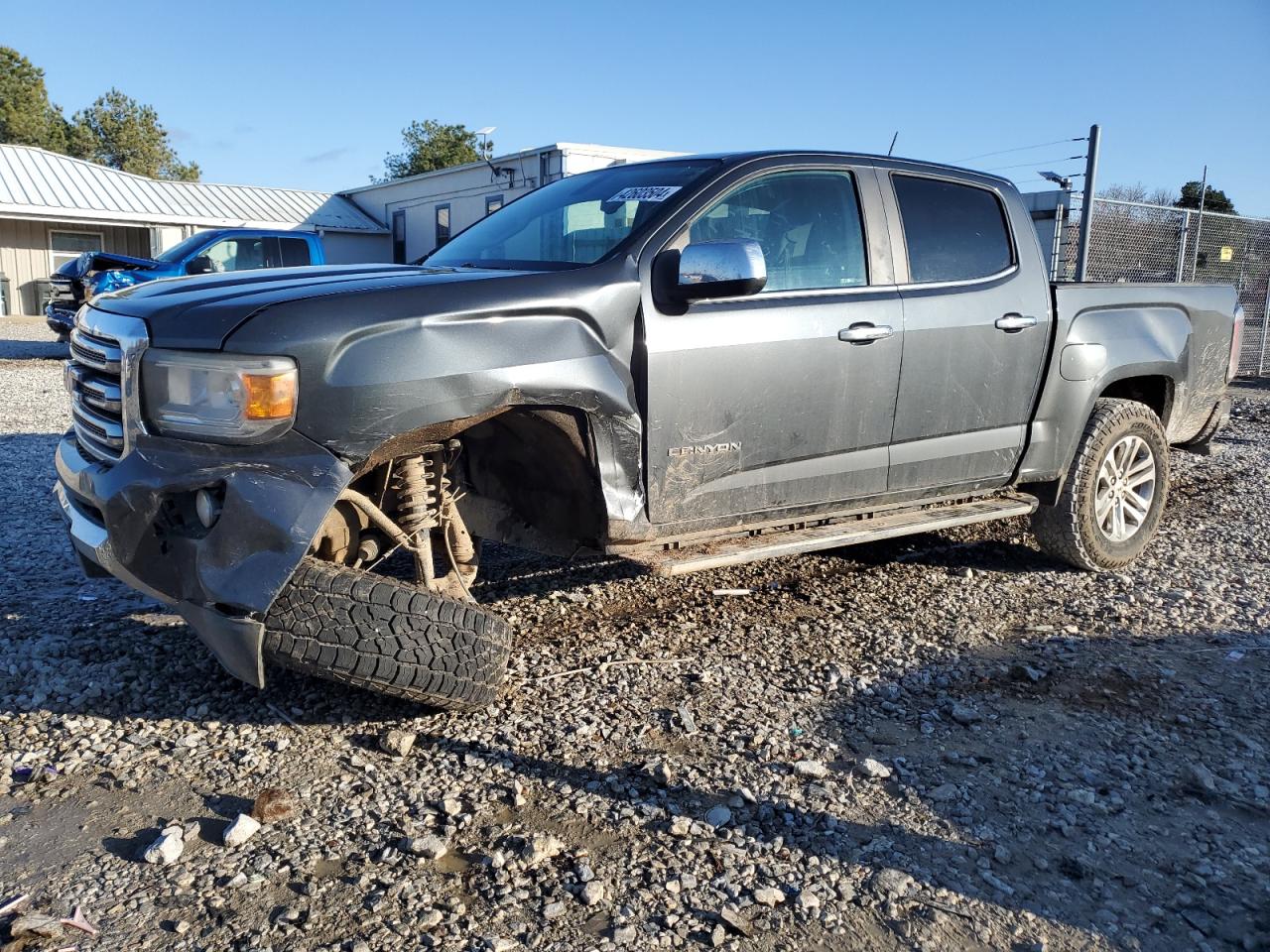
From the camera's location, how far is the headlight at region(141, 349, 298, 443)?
2.87 m

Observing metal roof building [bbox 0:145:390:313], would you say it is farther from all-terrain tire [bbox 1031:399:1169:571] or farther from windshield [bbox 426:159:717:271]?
all-terrain tire [bbox 1031:399:1169:571]

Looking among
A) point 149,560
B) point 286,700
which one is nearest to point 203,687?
point 286,700

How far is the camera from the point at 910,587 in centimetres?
507

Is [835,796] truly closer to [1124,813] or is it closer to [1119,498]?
[1124,813]

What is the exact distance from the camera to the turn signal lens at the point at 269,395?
9.39 feet

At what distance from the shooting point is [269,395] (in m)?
2.87

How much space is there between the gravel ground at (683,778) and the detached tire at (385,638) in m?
0.24

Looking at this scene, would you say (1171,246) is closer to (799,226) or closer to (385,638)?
(799,226)

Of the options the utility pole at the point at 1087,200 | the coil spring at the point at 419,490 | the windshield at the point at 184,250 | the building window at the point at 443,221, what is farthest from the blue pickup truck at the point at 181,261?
the coil spring at the point at 419,490

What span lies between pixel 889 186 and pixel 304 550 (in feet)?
10.1

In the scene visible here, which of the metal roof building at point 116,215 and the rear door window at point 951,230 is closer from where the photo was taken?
the rear door window at point 951,230

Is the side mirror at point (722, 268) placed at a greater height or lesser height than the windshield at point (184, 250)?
lesser

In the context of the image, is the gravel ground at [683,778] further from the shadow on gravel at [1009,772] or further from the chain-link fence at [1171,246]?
the chain-link fence at [1171,246]

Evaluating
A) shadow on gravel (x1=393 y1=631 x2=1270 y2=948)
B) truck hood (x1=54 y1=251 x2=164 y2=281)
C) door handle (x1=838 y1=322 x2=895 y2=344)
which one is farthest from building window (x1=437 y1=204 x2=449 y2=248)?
shadow on gravel (x1=393 y1=631 x2=1270 y2=948)
